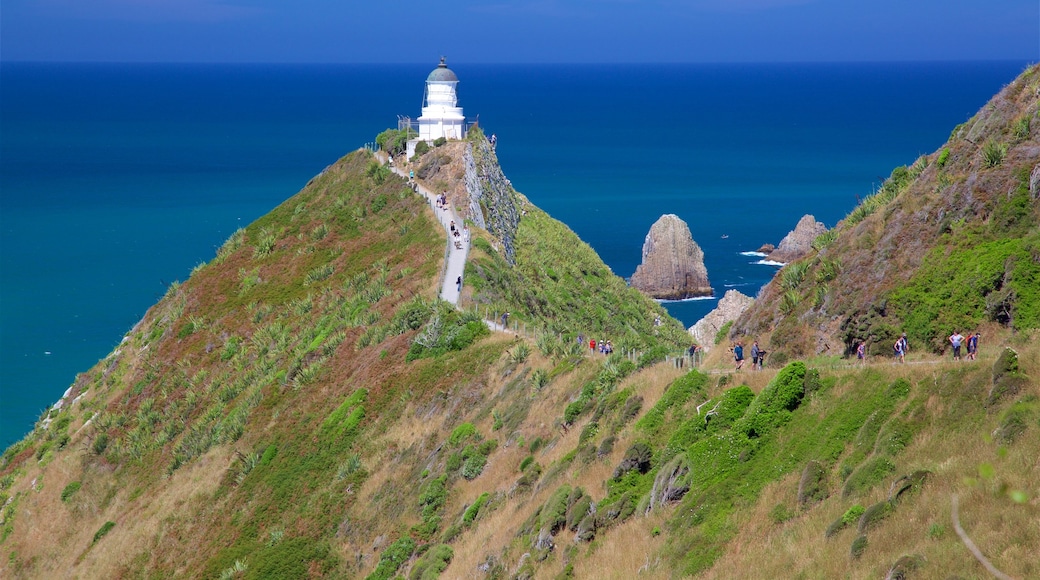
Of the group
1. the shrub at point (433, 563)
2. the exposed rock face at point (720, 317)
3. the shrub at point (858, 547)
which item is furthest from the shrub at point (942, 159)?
the exposed rock face at point (720, 317)

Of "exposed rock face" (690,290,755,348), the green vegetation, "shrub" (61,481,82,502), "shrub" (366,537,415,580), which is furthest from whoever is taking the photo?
"exposed rock face" (690,290,755,348)

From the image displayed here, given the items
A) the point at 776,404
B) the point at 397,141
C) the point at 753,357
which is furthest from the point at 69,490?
the point at 776,404

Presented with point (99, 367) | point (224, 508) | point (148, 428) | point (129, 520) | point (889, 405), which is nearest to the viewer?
point (889, 405)

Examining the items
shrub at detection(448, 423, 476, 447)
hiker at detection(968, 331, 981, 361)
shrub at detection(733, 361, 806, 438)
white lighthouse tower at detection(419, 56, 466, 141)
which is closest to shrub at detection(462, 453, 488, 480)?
shrub at detection(448, 423, 476, 447)

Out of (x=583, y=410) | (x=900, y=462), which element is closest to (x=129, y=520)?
(x=583, y=410)

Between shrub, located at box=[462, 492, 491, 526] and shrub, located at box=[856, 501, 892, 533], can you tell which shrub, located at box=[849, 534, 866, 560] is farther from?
shrub, located at box=[462, 492, 491, 526]

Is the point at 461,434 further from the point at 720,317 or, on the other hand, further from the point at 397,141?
the point at 720,317

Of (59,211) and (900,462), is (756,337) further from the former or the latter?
(59,211)
